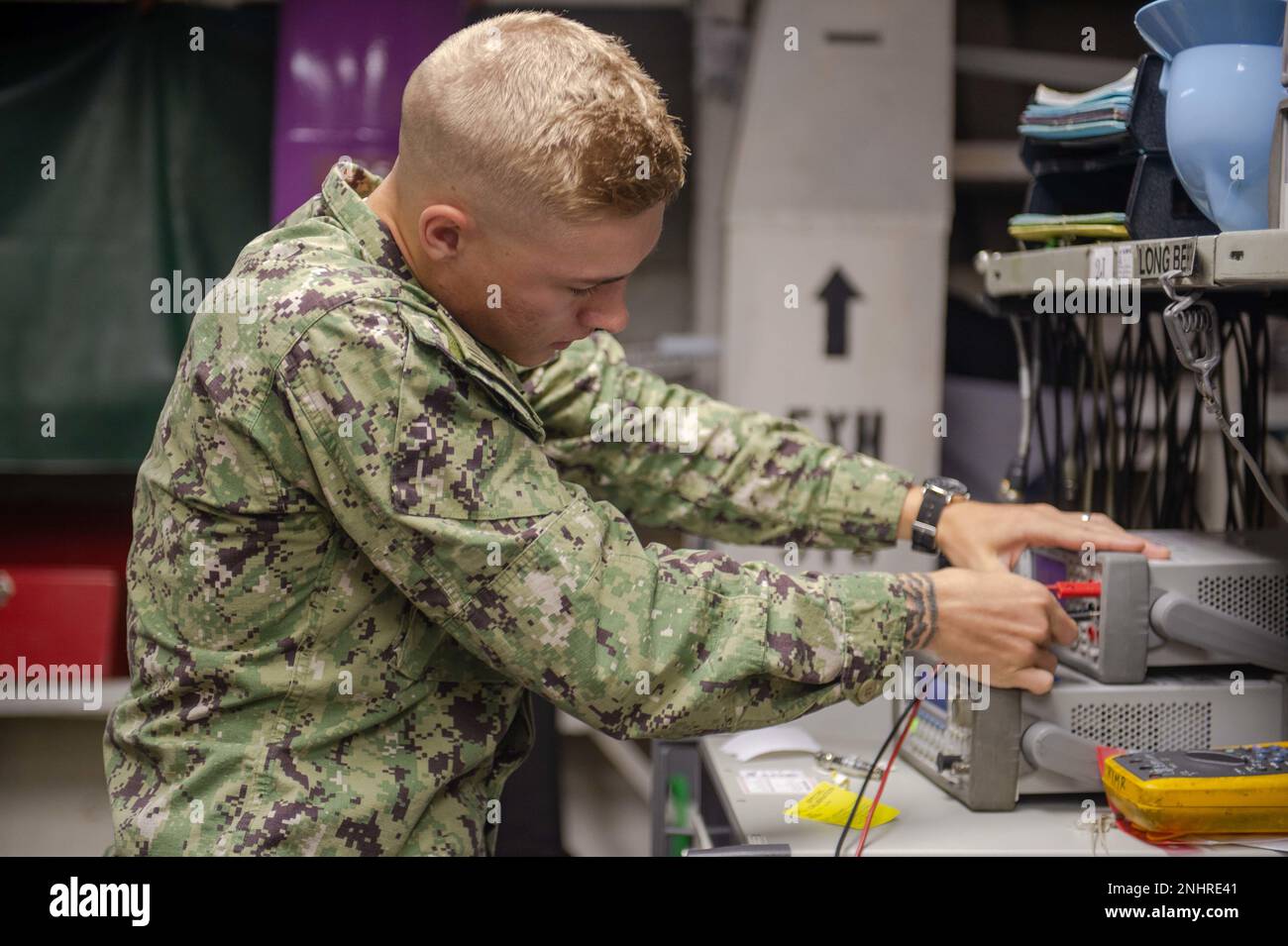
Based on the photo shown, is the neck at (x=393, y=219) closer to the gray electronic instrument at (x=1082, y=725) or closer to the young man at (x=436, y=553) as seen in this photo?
the young man at (x=436, y=553)

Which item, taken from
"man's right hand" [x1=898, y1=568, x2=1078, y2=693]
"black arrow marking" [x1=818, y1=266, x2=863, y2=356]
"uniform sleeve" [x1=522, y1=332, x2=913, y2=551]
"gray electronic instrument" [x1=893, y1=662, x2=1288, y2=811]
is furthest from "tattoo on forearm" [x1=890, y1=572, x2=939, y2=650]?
"black arrow marking" [x1=818, y1=266, x2=863, y2=356]

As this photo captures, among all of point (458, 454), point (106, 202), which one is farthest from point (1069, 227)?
point (106, 202)

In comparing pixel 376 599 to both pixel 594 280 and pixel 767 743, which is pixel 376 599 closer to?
pixel 594 280

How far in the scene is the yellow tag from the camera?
134cm

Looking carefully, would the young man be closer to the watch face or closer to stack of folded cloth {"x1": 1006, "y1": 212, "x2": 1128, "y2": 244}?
the watch face

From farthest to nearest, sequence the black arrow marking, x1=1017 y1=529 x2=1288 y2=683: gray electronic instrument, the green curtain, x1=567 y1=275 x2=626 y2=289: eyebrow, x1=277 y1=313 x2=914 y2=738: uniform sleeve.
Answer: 1. the green curtain
2. the black arrow marking
3. x1=1017 y1=529 x2=1288 y2=683: gray electronic instrument
4. x1=567 y1=275 x2=626 y2=289: eyebrow
5. x1=277 y1=313 x2=914 y2=738: uniform sleeve

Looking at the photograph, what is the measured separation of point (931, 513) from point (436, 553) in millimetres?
704

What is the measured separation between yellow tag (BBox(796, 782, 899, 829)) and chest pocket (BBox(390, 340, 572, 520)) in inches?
20.6

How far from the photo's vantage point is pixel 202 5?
2.69m

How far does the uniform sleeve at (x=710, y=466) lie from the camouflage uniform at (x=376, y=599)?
32cm

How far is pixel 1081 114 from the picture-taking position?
1.45 metres

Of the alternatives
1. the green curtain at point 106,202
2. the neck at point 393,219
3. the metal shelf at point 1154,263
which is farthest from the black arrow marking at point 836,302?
the neck at point 393,219

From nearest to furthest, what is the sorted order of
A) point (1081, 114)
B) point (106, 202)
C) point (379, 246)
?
point (379, 246) → point (1081, 114) → point (106, 202)

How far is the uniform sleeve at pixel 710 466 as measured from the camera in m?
1.51
